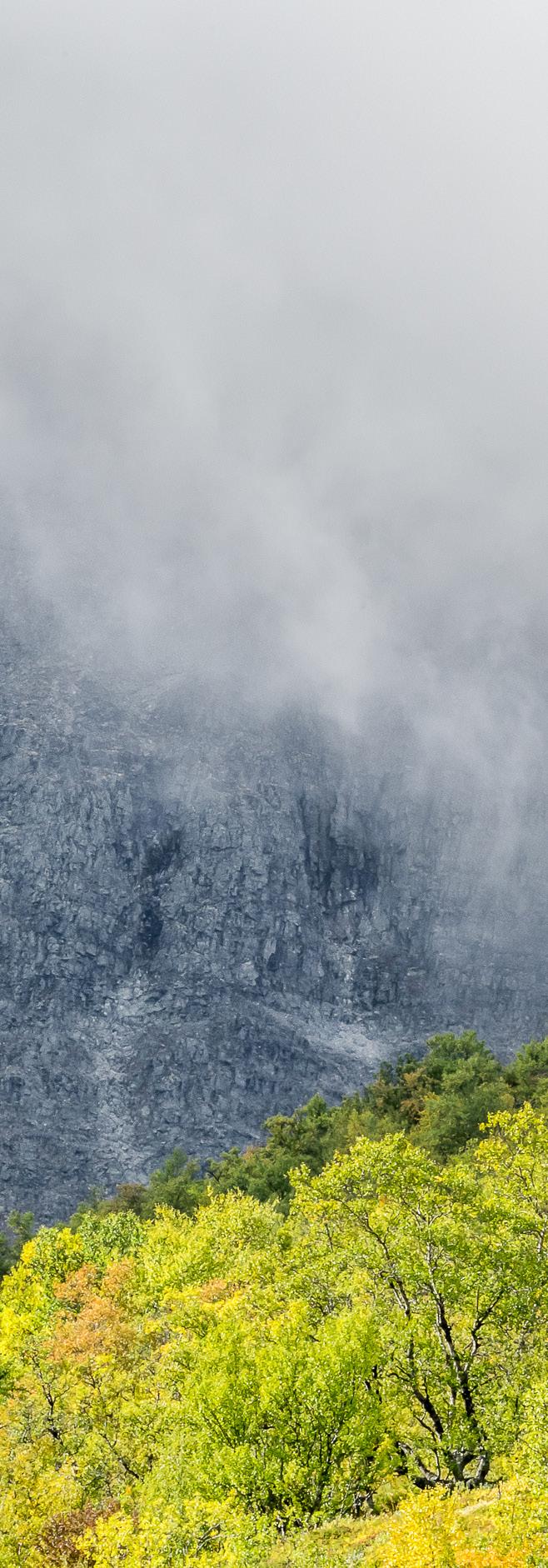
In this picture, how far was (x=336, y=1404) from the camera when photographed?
90.1ft

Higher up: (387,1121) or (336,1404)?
(387,1121)

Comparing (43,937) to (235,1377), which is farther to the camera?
(43,937)

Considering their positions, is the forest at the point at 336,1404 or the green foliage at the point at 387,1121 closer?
the forest at the point at 336,1404

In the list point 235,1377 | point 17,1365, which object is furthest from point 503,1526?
point 17,1365

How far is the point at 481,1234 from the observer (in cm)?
2994

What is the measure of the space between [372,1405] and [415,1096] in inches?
2959

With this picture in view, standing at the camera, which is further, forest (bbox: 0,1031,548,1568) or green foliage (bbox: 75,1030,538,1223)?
green foliage (bbox: 75,1030,538,1223)

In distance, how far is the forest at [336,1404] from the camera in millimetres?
21656

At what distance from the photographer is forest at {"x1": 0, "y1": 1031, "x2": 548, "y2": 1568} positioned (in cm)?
2166

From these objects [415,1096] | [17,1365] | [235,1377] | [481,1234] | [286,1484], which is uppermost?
[415,1096]

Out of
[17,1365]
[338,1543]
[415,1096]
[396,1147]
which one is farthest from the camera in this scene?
[415,1096]

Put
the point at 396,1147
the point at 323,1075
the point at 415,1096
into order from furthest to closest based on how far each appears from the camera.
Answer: the point at 323,1075 → the point at 415,1096 → the point at 396,1147

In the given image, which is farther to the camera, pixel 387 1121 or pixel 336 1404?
pixel 387 1121

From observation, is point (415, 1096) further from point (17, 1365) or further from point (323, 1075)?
point (323, 1075)
